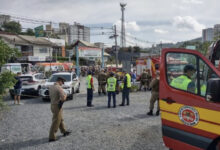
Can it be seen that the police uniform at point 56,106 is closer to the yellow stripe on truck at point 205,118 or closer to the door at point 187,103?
the door at point 187,103

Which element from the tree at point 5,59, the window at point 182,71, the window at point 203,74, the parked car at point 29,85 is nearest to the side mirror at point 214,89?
the window at point 203,74

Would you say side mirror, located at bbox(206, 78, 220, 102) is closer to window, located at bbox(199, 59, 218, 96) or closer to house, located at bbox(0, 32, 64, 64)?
window, located at bbox(199, 59, 218, 96)

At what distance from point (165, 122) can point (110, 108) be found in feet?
21.4

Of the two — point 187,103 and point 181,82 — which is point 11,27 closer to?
point 181,82

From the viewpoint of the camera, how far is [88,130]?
6.76 meters

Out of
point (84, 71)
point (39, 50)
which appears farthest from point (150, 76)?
point (39, 50)

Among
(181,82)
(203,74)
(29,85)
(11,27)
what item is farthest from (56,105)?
(11,27)

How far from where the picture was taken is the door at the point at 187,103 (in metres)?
3.29

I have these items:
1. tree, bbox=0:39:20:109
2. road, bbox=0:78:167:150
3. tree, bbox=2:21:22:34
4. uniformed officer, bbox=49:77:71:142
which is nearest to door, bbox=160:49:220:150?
road, bbox=0:78:167:150

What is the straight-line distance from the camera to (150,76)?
54.4ft

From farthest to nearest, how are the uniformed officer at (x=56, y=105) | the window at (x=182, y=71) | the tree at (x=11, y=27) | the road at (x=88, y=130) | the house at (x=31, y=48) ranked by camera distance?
the tree at (x=11, y=27), the house at (x=31, y=48), the uniformed officer at (x=56, y=105), the road at (x=88, y=130), the window at (x=182, y=71)

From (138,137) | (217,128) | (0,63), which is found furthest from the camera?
(138,137)

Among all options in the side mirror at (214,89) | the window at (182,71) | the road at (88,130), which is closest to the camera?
the side mirror at (214,89)

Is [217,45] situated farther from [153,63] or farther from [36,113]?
[153,63]
